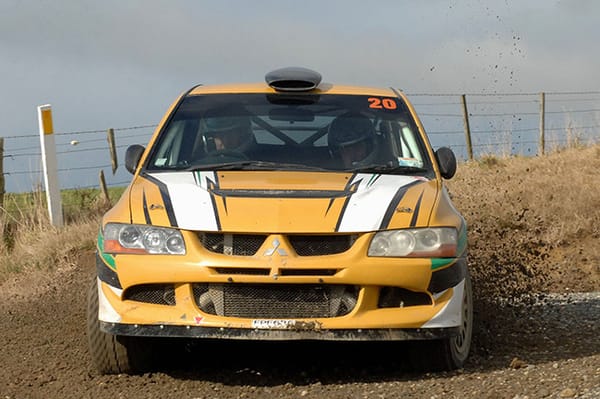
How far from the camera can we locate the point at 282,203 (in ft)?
18.4

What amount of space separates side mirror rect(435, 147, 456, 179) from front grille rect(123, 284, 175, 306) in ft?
6.88

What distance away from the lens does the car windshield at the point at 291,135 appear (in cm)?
666

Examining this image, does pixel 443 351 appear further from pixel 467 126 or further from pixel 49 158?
pixel 467 126

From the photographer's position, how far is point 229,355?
263 inches

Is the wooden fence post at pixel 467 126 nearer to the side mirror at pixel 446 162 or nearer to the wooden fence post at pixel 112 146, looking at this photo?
the wooden fence post at pixel 112 146

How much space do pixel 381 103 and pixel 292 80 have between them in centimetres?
64

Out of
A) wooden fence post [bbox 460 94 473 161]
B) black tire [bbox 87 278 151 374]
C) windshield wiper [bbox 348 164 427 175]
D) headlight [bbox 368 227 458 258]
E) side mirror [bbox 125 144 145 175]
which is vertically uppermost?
side mirror [bbox 125 144 145 175]

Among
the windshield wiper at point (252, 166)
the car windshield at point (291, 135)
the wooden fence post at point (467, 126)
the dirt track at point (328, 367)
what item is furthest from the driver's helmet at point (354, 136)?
the wooden fence post at point (467, 126)

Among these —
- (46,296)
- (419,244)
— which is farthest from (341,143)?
(46,296)

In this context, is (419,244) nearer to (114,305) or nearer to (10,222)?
(114,305)

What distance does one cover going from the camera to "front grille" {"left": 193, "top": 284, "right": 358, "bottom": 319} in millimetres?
5496

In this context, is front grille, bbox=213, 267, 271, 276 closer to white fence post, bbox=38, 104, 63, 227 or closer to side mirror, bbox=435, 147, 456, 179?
side mirror, bbox=435, 147, 456, 179

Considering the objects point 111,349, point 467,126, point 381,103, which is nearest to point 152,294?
point 111,349

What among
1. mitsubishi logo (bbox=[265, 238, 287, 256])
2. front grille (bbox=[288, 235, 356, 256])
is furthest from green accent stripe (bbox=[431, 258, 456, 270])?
mitsubishi logo (bbox=[265, 238, 287, 256])
